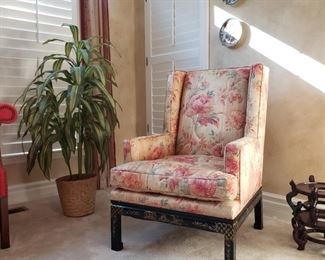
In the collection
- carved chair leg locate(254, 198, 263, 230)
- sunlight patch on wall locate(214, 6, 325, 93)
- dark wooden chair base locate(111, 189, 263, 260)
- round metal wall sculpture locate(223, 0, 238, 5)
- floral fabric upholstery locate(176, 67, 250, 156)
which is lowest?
carved chair leg locate(254, 198, 263, 230)

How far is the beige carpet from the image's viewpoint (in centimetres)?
163

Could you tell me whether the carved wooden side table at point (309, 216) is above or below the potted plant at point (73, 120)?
below

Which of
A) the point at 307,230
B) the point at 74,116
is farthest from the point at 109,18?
the point at 307,230

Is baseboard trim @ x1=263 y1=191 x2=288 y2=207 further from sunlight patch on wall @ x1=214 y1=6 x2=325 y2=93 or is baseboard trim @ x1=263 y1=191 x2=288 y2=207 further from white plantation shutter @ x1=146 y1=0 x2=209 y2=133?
white plantation shutter @ x1=146 y1=0 x2=209 y2=133

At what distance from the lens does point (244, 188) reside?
1.47 m

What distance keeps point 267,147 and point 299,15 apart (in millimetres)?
924

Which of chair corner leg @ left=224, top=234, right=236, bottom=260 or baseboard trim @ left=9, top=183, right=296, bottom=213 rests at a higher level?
chair corner leg @ left=224, top=234, right=236, bottom=260

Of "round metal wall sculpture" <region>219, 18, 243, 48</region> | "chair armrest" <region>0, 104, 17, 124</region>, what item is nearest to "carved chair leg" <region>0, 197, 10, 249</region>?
"chair armrest" <region>0, 104, 17, 124</region>

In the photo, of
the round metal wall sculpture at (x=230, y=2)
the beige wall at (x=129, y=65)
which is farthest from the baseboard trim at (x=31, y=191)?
the round metal wall sculpture at (x=230, y=2)

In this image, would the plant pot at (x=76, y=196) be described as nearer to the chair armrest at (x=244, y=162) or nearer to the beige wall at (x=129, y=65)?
the beige wall at (x=129, y=65)

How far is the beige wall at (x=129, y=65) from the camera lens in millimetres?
3227

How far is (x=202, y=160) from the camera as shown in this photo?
177cm

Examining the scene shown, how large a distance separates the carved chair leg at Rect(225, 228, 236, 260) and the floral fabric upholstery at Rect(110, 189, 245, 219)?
0.07m

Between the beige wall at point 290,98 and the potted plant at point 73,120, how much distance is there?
3.75 feet
